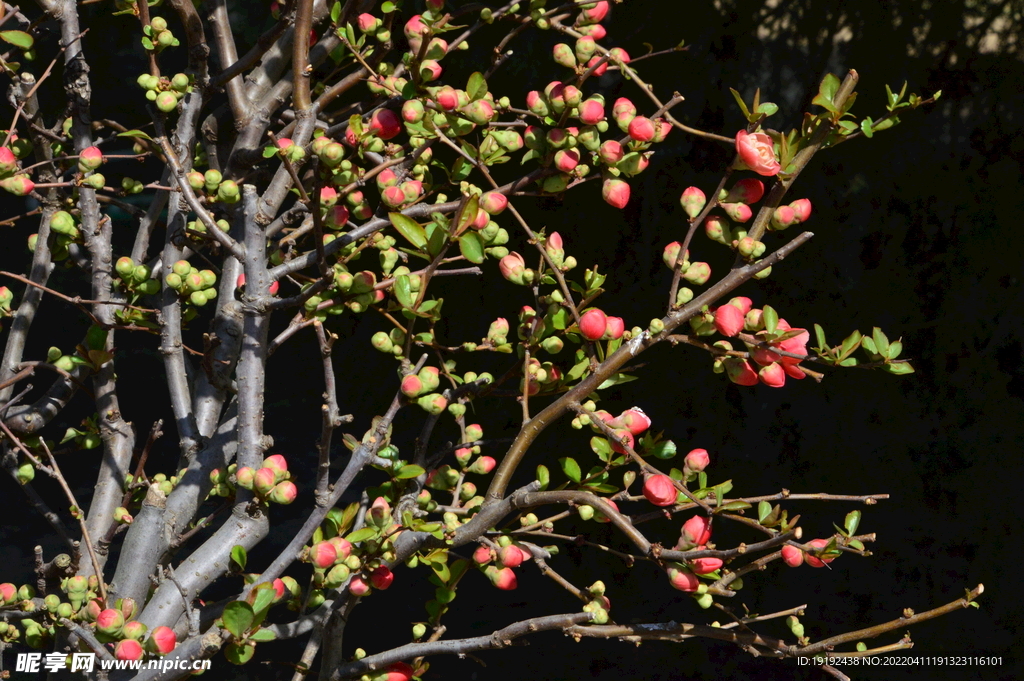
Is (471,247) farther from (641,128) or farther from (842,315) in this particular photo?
(842,315)

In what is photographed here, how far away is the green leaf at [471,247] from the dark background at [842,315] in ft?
2.11

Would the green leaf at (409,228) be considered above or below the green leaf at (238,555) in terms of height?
above

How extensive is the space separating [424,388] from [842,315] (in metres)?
0.82

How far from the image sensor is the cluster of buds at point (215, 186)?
3.04 feet

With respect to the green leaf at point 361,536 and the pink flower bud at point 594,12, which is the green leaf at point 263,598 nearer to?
the green leaf at point 361,536

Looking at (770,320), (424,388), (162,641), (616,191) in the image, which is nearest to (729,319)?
(770,320)

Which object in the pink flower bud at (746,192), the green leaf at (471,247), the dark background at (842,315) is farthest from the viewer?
the dark background at (842,315)

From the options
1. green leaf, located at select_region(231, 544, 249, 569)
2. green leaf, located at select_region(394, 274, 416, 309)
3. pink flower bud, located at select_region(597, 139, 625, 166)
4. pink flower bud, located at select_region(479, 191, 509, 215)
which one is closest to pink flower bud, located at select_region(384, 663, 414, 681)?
green leaf, located at select_region(231, 544, 249, 569)

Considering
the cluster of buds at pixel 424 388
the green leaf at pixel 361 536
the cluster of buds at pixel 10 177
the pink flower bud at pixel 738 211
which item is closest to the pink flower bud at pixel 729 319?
the pink flower bud at pixel 738 211

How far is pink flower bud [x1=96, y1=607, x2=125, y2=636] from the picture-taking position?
2.68ft

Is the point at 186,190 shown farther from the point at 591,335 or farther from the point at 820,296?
the point at 820,296

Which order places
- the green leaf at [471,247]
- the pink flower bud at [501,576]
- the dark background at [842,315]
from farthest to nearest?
the dark background at [842,315]
the pink flower bud at [501,576]
the green leaf at [471,247]

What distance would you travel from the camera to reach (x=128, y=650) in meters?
0.80

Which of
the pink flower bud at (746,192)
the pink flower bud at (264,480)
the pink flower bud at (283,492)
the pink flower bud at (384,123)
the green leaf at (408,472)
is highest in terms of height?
the pink flower bud at (384,123)
